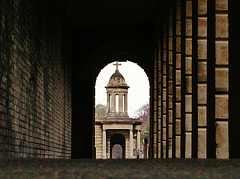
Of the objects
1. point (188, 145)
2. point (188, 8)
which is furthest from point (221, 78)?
point (188, 8)

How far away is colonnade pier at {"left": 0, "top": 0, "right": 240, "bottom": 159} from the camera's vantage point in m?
7.28

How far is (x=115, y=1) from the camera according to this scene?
15.5m

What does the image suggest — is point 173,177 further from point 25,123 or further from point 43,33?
point 43,33

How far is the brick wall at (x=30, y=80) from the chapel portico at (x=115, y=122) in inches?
1095

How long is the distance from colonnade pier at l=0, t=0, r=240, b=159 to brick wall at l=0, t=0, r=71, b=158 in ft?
0.05

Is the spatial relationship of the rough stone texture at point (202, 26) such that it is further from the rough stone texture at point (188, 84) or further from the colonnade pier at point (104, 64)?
the rough stone texture at point (188, 84)

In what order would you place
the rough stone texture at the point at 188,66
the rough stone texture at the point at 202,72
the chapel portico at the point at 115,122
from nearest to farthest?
the rough stone texture at the point at 202,72 < the rough stone texture at the point at 188,66 < the chapel portico at the point at 115,122

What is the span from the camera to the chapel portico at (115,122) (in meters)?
42.6

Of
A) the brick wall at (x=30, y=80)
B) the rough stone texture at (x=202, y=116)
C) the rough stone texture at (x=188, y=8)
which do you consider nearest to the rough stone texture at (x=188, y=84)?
the rough stone texture at (x=188, y=8)

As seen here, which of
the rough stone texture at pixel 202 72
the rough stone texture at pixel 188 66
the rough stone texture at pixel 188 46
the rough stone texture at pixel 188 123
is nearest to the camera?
the rough stone texture at pixel 202 72

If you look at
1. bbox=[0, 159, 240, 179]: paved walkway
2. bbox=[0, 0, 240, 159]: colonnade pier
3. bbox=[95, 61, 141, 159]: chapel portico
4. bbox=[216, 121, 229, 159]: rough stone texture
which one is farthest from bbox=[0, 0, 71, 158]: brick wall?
bbox=[95, 61, 141, 159]: chapel portico

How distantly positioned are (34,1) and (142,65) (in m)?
9.95

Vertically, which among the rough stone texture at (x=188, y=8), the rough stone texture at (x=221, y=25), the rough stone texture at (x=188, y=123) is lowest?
the rough stone texture at (x=188, y=123)

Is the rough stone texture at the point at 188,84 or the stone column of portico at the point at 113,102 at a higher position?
the stone column of portico at the point at 113,102
